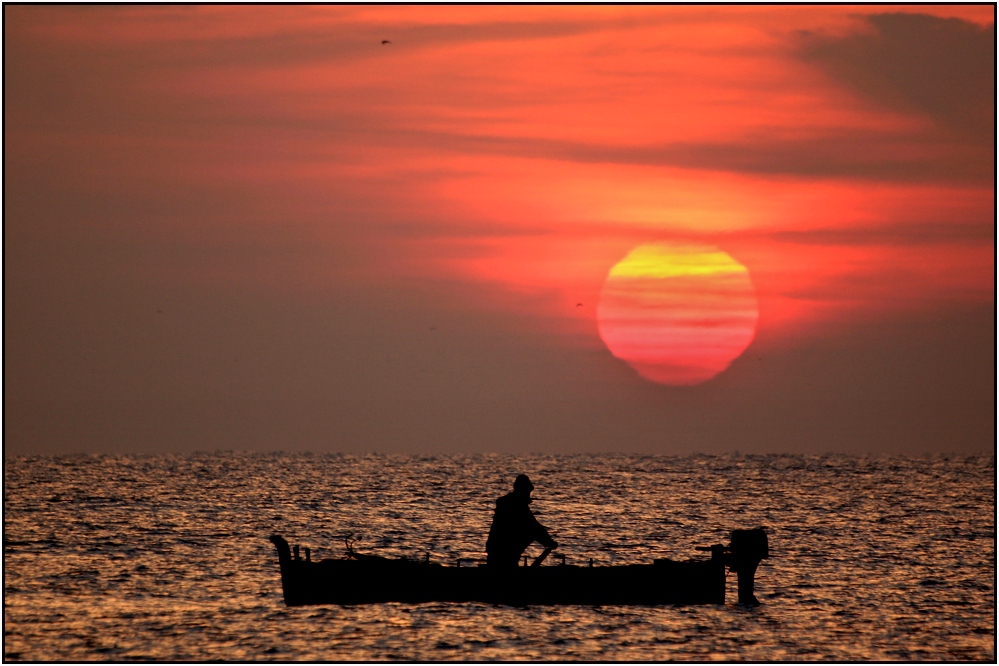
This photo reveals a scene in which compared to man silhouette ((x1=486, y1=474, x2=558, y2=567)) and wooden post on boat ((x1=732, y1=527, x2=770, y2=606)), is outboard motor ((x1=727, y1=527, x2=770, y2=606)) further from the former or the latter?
man silhouette ((x1=486, y1=474, x2=558, y2=567))

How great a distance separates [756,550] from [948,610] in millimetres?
6176

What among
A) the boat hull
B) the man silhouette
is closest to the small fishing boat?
the boat hull

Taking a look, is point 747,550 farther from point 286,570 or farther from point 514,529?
point 286,570

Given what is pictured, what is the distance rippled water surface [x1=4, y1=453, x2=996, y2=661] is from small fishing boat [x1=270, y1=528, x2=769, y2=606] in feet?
1.78

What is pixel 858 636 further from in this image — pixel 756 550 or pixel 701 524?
pixel 701 524

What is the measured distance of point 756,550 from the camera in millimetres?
30828

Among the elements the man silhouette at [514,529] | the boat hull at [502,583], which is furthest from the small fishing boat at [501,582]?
the man silhouette at [514,529]

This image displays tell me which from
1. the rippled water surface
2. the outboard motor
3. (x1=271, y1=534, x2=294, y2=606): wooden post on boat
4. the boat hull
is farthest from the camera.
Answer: the outboard motor

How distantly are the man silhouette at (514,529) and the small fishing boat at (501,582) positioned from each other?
39 cm

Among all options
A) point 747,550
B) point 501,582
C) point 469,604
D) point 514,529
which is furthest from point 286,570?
point 747,550

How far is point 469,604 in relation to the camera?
104 ft

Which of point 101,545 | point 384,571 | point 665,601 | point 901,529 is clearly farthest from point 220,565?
point 901,529

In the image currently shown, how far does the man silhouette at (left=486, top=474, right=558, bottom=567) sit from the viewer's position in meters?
27.1

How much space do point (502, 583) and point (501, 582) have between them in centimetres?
3
